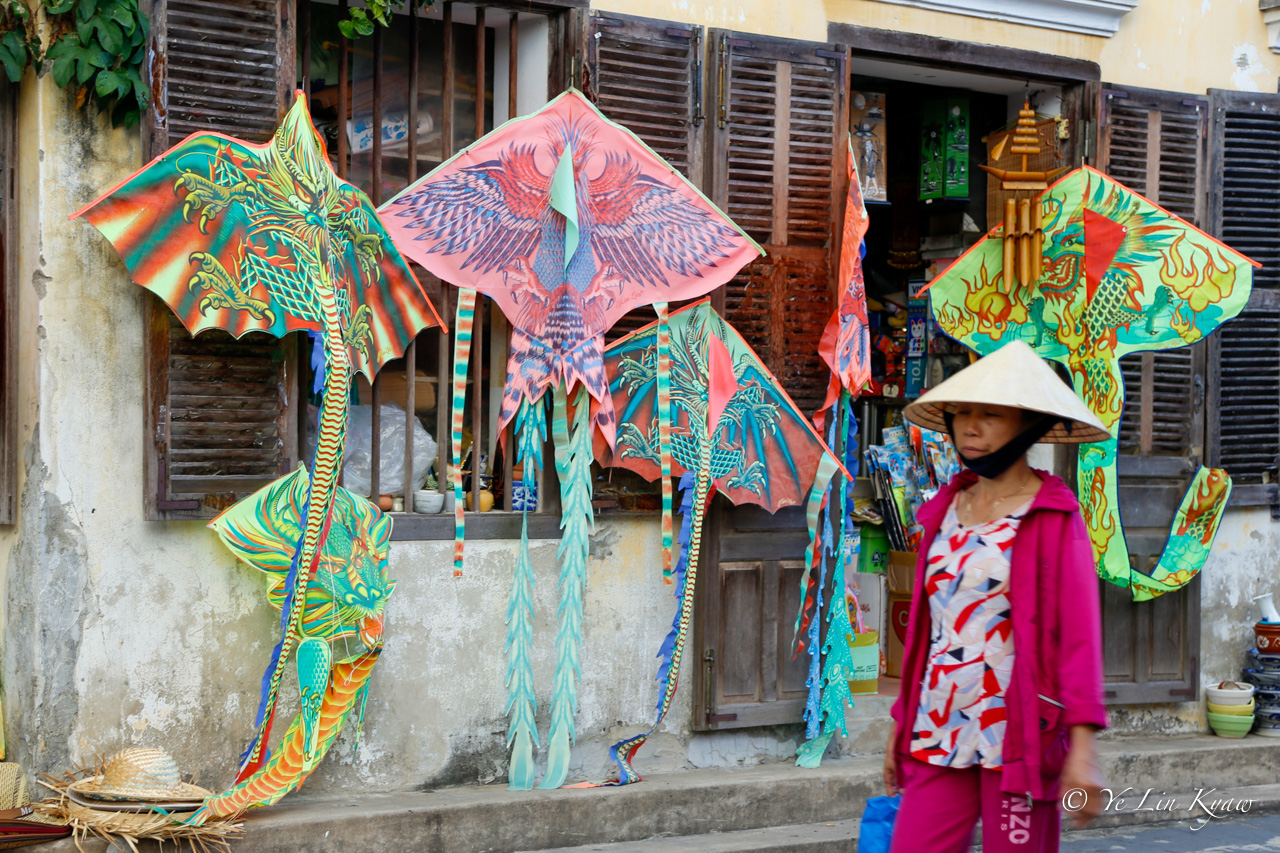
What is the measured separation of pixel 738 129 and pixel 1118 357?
7.42ft

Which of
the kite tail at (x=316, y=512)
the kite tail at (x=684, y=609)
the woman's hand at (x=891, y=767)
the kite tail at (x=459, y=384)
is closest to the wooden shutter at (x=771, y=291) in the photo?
the kite tail at (x=684, y=609)

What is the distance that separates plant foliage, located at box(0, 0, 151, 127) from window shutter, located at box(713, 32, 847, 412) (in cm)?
249

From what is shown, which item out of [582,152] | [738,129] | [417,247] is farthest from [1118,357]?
[417,247]

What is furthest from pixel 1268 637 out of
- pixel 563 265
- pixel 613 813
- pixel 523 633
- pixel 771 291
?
pixel 563 265

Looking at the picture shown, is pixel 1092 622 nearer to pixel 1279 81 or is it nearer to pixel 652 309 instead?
pixel 652 309

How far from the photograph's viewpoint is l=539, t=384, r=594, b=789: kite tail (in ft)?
18.3

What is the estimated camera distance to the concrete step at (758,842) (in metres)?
5.36

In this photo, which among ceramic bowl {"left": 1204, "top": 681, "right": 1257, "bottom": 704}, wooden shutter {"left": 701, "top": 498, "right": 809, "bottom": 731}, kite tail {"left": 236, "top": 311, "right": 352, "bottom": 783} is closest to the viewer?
kite tail {"left": 236, "top": 311, "right": 352, "bottom": 783}

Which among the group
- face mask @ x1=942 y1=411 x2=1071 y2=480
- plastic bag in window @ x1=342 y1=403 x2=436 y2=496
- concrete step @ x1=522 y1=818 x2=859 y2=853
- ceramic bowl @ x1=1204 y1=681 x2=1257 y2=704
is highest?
face mask @ x1=942 y1=411 x2=1071 y2=480

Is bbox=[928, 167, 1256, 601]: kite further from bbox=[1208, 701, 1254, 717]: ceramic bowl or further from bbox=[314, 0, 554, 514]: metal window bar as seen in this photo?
bbox=[314, 0, 554, 514]: metal window bar

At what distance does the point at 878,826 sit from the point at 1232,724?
14.1 ft

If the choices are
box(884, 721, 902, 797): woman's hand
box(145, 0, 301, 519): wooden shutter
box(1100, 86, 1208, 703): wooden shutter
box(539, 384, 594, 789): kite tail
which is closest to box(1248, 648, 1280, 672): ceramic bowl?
box(1100, 86, 1208, 703): wooden shutter

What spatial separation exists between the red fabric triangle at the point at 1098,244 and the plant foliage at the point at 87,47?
14.2 ft

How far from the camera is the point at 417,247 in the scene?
5.21 metres
